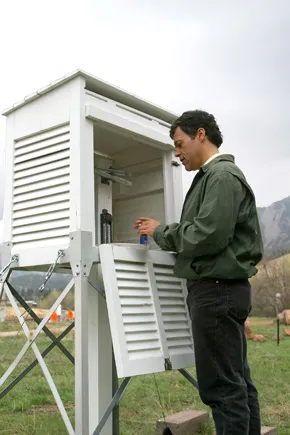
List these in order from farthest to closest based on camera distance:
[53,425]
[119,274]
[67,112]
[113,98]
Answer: [53,425] < [113,98] < [67,112] < [119,274]

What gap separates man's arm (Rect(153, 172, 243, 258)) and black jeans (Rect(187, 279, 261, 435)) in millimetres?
163

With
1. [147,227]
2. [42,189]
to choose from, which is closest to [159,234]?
[147,227]

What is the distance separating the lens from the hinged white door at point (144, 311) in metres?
2.30

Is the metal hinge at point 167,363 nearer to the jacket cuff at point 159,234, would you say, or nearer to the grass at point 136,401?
the jacket cuff at point 159,234

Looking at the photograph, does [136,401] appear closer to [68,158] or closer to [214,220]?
[68,158]

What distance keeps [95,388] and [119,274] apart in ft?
2.29

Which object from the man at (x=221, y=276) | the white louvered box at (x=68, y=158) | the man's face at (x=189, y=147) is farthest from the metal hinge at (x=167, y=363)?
the man's face at (x=189, y=147)

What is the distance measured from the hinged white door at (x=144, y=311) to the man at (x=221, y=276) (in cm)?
36

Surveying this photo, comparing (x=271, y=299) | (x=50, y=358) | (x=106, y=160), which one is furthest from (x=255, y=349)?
(x=106, y=160)

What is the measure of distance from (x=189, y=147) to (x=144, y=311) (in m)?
0.85

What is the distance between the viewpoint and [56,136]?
2717 mm

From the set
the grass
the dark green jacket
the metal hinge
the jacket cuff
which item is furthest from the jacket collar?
the grass

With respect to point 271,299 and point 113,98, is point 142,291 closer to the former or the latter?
point 113,98

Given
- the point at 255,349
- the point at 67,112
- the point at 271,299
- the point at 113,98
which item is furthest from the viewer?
the point at 271,299
